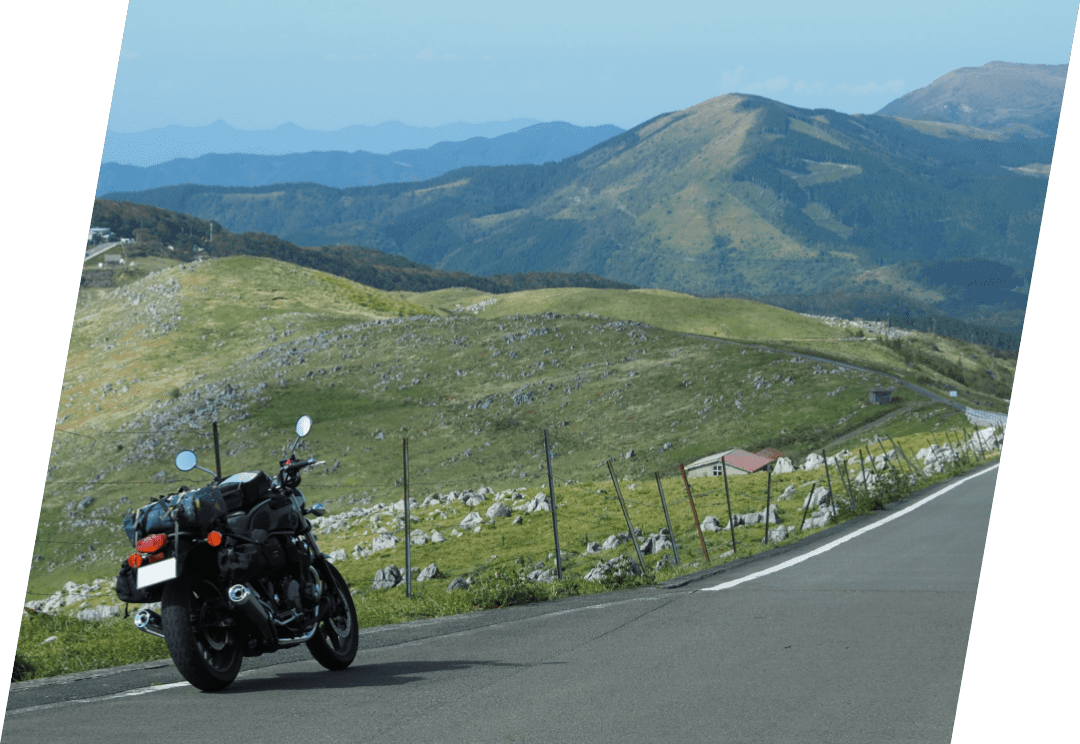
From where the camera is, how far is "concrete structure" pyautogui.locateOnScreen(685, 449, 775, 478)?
2043 inches

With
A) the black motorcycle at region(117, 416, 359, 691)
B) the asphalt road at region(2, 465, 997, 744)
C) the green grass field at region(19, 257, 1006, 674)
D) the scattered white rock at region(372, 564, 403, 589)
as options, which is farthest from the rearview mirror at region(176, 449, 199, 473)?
the scattered white rock at region(372, 564, 403, 589)

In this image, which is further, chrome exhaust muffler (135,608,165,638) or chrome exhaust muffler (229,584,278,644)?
chrome exhaust muffler (229,584,278,644)

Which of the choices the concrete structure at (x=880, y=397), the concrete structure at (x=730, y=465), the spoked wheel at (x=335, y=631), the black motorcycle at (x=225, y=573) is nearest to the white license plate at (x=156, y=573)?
the black motorcycle at (x=225, y=573)

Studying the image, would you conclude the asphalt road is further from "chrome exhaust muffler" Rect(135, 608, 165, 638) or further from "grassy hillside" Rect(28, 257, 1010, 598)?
"grassy hillside" Rect(28, 257, 1010, 598)

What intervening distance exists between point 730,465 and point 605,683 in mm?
46217

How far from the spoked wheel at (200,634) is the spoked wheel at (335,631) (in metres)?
0.81

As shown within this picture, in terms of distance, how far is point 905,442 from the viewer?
39375mm

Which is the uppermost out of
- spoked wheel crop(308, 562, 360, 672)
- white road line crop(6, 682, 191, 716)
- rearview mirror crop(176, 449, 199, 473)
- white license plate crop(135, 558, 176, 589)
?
rearview mirror crop(176, 449, 199, 473)

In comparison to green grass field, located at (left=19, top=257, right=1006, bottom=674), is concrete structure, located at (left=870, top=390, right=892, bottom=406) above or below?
above

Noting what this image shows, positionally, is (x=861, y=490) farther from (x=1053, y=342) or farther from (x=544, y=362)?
(x=544, y=362)

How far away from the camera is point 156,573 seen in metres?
7.96

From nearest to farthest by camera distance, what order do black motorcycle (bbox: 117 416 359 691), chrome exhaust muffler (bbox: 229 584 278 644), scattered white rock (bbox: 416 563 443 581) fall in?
black motorcycle (bbox: 117 416 359 691) < chrome exhaust muffler (bbox: 229 584 278 644) < scattered white rock (bbox: 416 563 443 581)

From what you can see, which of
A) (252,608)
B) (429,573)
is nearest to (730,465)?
(429,573)

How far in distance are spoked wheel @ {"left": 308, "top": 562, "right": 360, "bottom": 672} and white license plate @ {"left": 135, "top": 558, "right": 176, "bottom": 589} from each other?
1.54 m
